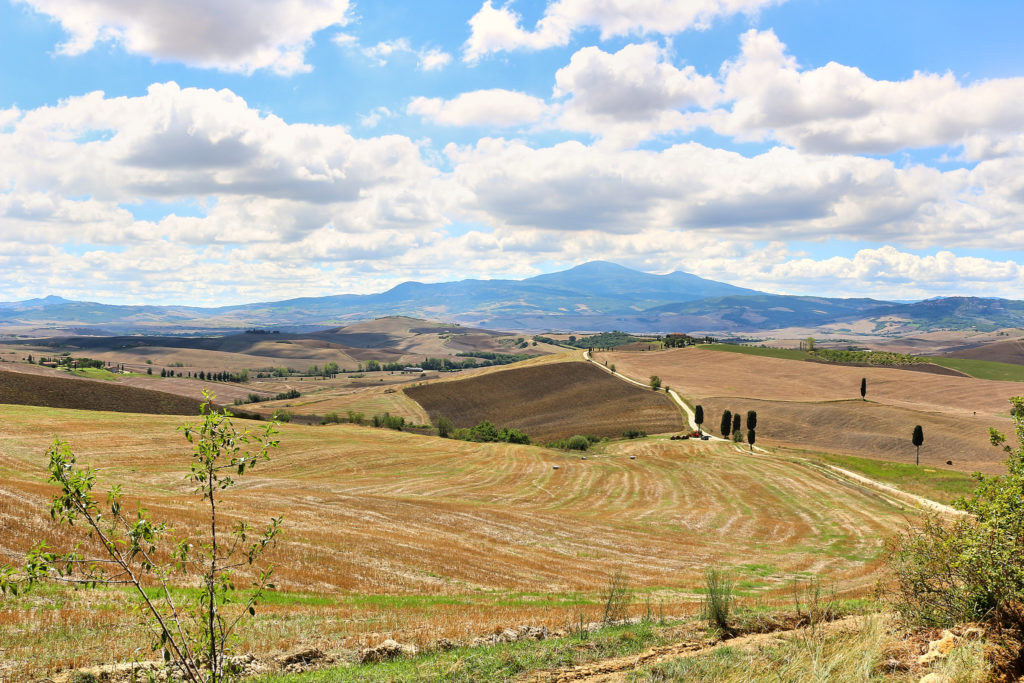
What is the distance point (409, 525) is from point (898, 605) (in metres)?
28.5

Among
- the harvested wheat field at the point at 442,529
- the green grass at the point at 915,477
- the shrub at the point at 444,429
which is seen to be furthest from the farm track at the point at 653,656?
the shrub at the point at 444,429

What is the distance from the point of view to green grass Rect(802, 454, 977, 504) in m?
73.7

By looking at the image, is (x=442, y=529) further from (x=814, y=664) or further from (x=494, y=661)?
(x=814, y=664)

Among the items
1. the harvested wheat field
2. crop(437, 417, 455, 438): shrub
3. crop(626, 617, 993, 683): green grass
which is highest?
crop(626, 617, 993, 683): green grass

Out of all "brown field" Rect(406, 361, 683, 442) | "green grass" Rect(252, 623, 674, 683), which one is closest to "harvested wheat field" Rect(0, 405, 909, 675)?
"green grass" Rect(252, 623, 674, 683)

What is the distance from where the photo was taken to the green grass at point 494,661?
12.9m

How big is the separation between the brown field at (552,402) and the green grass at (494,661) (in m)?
114

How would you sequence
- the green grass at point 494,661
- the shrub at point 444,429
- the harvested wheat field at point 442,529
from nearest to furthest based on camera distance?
the green grass at point 494,661
the harvested wheat field at point 442,529
the shrub at point 444,429

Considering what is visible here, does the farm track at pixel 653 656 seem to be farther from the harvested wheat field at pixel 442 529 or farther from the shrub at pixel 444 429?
the shrub at pixel 444 429

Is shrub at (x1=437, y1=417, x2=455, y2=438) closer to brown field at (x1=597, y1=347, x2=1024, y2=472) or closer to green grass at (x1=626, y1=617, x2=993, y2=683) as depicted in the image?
brown field at (x1=597, y1=347, x2=1024, y2=472)

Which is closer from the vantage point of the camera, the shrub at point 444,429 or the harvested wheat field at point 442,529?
the harvested wheat field at point 442,529

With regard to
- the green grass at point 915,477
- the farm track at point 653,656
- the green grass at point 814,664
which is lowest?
the green grass at point 915,477

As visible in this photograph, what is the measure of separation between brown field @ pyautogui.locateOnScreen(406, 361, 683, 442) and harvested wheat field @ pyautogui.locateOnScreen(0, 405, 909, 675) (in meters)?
39.1

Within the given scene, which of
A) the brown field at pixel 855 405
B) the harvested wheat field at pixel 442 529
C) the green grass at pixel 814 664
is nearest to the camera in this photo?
the green grass at pixel 814 664
